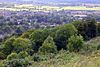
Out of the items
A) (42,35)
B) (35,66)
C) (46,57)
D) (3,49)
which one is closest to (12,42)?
(3,49)

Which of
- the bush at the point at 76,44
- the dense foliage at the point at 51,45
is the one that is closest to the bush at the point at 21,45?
the dense foliage at the point at 51,45

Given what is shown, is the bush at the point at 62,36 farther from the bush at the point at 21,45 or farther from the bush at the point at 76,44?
the bush at the point at 76,44

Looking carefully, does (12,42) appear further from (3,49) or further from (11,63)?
(11,63)

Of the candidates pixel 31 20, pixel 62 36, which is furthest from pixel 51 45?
pixel 31 20

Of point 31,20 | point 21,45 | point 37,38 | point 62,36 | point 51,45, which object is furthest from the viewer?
point 31,20

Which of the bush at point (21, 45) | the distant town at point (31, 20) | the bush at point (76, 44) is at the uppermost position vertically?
the bush at point (76, 44)

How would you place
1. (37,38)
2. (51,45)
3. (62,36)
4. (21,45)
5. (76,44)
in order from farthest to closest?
1. (37,38)
2. (62,36)
3. (21,45)
4. (76,44)
5. (51,45)

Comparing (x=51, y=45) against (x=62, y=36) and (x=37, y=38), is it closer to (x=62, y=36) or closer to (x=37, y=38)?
(x=62, y=36)

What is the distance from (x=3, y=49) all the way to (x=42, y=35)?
218 inches

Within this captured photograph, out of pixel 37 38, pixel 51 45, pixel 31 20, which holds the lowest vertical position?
pixel 31 20

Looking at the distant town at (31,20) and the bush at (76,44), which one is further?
the distant town at (31,20)

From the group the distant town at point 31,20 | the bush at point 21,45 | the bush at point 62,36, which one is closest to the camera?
the bush at point 21,45

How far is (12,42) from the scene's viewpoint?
39.2 m

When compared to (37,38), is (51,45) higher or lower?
higher
